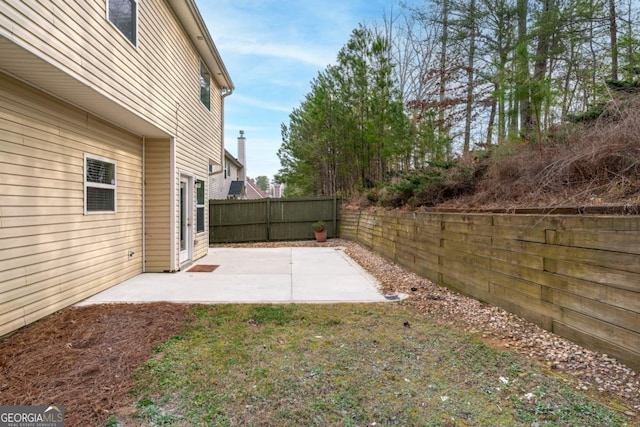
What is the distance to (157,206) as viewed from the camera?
645 cm

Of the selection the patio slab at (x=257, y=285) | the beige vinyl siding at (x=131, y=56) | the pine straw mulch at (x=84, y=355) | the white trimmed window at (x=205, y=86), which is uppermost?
the white trimmed window at (x=205, y=86)

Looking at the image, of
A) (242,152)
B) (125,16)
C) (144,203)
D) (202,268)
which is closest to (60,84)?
(125,16)

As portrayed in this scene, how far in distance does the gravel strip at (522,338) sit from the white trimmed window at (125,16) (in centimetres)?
522

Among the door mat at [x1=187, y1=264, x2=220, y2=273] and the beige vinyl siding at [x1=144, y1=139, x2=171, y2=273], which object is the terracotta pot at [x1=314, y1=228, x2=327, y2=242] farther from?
the beige vinyl siding at [x1=144, y1=139, x2=171, y2=273]

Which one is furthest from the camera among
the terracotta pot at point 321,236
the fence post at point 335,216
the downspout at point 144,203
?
the fence post at point 335,216

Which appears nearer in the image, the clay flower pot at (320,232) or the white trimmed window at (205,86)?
the white trimmed window at (205,86)

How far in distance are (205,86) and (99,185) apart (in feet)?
15.3

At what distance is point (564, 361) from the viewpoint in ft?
8.30

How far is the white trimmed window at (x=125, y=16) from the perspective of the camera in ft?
14.0

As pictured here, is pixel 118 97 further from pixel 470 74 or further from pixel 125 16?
pixel 470 74

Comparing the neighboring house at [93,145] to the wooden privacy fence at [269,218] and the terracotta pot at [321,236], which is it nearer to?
the wooden privacy fence at [269,218]

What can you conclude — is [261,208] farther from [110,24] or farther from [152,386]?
[152,386]

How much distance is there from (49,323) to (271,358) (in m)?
2.68

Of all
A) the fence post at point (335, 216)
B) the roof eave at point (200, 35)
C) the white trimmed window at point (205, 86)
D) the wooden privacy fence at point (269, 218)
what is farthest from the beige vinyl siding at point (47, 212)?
the fence post at point (335, 216)
